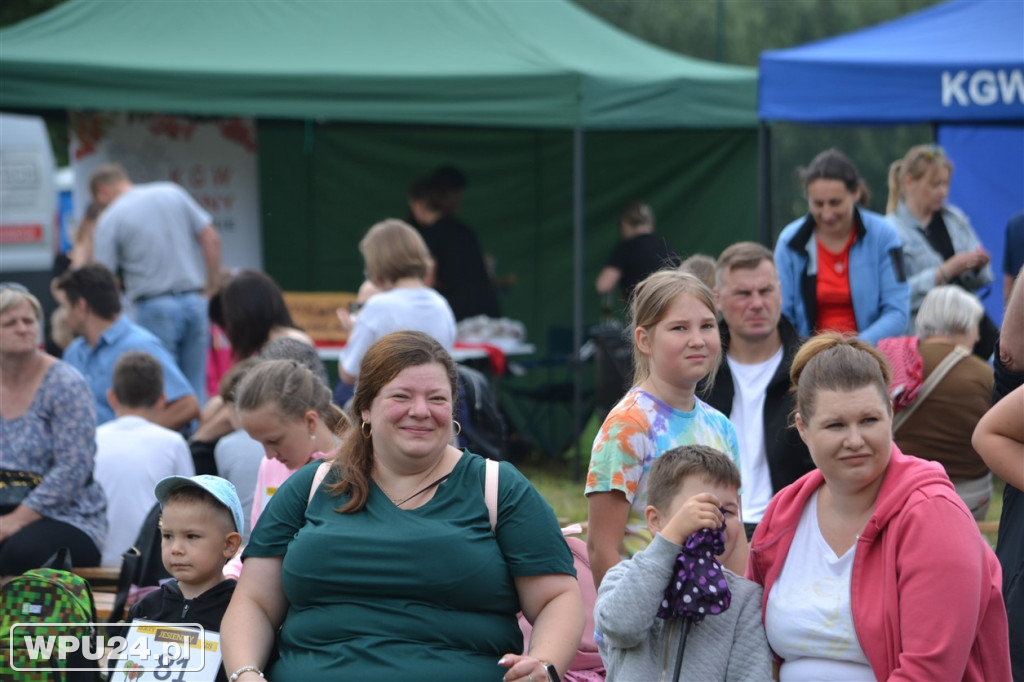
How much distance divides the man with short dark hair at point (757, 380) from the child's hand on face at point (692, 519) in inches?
53.3

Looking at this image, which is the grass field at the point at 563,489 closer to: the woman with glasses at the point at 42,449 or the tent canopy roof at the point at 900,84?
the tent canopy roof at the point at 900,84

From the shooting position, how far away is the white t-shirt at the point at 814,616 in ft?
8.73

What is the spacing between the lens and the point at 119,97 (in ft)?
26.4

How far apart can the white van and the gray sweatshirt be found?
10.4 m

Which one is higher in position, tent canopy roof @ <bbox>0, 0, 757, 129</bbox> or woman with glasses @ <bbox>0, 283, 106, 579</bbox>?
tent canopy roof @ <bbox>0, 0, 757, 129</bbox>

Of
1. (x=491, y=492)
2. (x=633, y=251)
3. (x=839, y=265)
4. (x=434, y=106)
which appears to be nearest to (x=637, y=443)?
(x=491, y=492)

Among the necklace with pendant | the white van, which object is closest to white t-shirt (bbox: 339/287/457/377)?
the necklace with pendant

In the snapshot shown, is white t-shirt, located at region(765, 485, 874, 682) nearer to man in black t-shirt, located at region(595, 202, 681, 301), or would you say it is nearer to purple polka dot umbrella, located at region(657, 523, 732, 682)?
purple polka dot umbrella, located at region(657, 523, 732, 682)

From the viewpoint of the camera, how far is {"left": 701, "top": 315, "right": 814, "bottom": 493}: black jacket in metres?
4.03

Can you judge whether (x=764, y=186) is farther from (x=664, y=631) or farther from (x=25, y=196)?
(x=25, y=196)

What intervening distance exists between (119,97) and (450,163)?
367 cm

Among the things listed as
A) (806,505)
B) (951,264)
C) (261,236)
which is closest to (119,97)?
(261,236)

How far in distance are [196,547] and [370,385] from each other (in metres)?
0.82

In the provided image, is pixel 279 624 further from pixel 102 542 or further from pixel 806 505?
pixel 102 542
